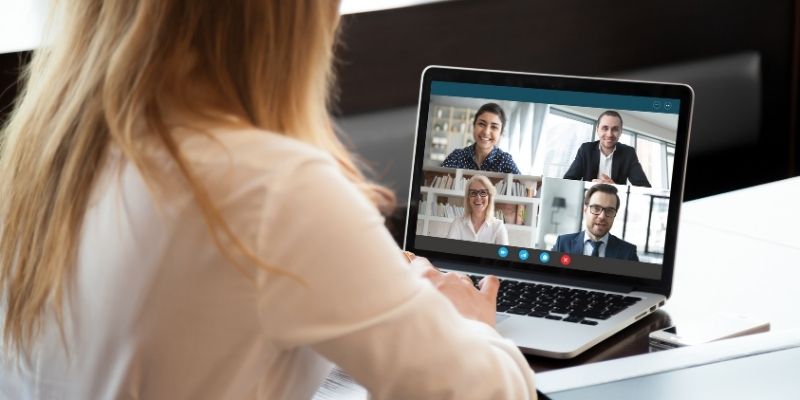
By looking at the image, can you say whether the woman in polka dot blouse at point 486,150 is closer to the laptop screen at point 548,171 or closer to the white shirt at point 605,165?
the laptop screen at point 548,171

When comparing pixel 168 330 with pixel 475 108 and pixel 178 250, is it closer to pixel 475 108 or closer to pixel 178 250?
pixel 178 250

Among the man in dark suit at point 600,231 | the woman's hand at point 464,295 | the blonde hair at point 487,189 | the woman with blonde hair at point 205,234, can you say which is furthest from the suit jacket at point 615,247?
the woman with blonde hair at point 205,234

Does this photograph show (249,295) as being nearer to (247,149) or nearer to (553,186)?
(247,149)

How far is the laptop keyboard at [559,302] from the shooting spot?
4.60 feet

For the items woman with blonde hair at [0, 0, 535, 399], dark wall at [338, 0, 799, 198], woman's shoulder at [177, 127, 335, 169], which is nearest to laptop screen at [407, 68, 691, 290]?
woman with blonde hair at [0, 0, 535, 399]

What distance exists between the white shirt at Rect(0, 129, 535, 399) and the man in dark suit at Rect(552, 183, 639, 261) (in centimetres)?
61

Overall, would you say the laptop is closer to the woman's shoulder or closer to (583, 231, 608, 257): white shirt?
(583, 231, 608, 257): white shirt

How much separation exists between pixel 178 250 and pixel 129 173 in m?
0.08

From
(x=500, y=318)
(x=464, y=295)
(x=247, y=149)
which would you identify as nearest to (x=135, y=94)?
(x=247, y=149)

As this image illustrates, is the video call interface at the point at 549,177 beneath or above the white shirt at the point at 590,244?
above

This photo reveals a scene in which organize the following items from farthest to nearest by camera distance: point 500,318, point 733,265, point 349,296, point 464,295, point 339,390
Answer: point 733,265
point 500,318
point 339,390
point 464,295
point 349,296

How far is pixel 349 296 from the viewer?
82 cm

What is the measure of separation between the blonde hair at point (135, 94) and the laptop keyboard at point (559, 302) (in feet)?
1.84

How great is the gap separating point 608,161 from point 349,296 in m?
0.75
